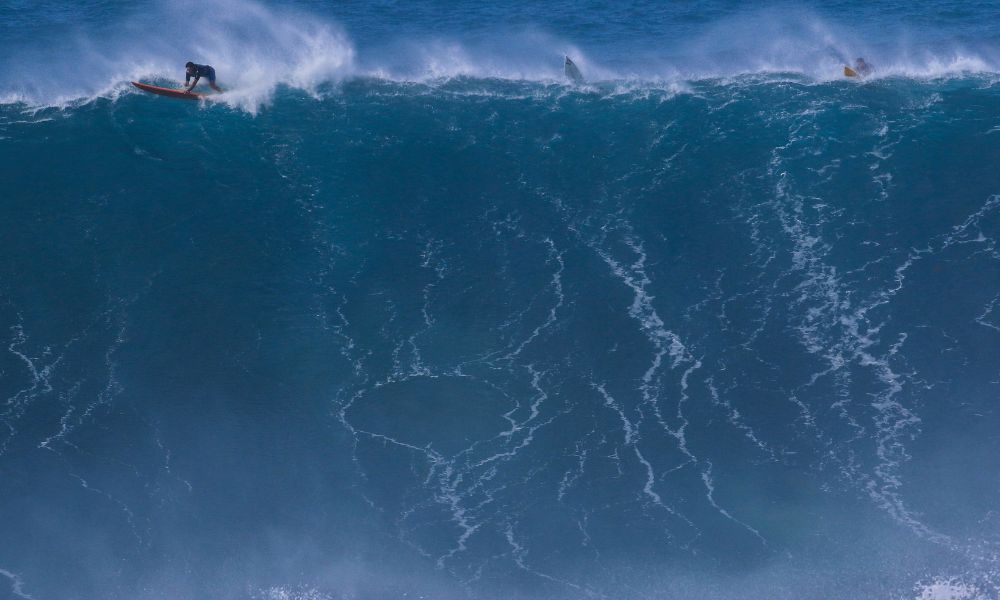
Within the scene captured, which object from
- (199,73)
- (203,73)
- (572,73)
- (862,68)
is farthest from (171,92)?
(862,68)

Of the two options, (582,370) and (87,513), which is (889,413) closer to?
(582,370)

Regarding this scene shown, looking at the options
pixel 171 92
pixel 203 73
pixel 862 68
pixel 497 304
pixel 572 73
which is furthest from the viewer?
pixel 862 68

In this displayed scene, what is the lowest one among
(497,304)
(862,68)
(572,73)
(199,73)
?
(497,304)

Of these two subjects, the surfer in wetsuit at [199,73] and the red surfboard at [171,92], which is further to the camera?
the red surfboard at [171,92]

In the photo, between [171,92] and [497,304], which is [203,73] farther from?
[497,304]

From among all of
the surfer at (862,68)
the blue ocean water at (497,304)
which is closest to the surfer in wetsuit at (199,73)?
the blue ocean water at (497,304)

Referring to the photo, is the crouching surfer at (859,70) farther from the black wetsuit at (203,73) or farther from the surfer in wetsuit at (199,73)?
the black wetsuit at (203,73)

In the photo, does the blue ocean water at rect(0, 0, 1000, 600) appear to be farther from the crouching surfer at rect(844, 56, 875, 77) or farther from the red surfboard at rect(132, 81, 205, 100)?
the crouching surfer at rect(844, 56, 875, 77)
